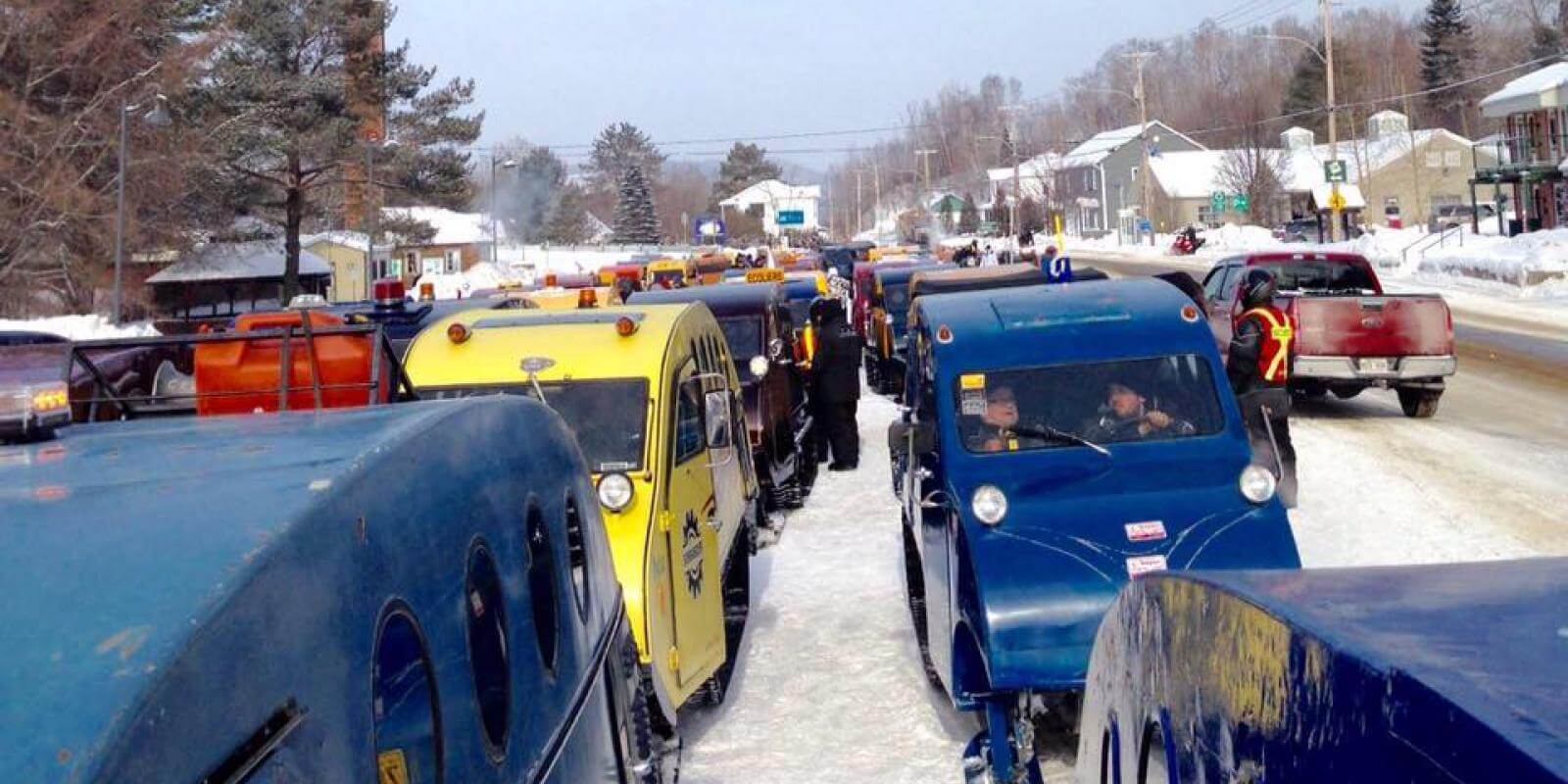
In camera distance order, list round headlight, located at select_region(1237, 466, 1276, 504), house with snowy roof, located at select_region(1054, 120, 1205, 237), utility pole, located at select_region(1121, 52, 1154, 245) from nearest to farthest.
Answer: round headlight, located at select_region(1237, 466, 1276, 504)
utility pole, located at select_region(1121, 52, 1154, 245)
house with snowy roof, located at select_region(1054, 120, 1205, 237)

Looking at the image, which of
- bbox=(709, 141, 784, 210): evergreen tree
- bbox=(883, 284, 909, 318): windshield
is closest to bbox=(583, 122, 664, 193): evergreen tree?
bbox=(709, 141, 784, 210): evergreen tree

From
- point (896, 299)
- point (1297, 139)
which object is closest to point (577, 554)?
point (896, 299)

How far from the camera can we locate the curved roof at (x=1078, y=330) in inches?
329


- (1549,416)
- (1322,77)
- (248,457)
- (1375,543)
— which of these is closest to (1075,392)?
(1375,543)

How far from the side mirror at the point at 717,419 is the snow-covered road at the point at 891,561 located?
138 centimetres

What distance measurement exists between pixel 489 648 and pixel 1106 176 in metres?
127

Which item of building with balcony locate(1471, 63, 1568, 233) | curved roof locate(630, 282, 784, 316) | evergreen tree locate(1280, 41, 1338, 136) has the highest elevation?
evergreen tree locate(1280, 41, 1338, 136)

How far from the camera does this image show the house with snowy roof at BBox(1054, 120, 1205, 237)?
12294 centimetres

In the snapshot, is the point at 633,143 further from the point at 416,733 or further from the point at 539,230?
the point at 416,733

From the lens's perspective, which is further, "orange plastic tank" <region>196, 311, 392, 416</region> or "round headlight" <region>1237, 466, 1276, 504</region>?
"round headlight" <region>1237, 466, 1276, 504</region>

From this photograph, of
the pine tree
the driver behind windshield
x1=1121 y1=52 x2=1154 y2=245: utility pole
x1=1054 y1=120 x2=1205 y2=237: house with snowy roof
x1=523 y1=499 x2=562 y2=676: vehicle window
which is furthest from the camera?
the pine tree

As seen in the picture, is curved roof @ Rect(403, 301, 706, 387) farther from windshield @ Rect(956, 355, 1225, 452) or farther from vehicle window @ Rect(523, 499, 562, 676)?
vehicle window @ Rect(523, 499, 562, 676)

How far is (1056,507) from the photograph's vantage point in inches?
304

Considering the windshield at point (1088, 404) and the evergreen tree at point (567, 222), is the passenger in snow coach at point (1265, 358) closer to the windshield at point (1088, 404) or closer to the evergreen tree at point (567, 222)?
the windshield at point (1088, 404)
